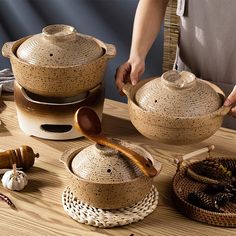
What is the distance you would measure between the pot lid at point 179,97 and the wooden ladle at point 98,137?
147 millimetres

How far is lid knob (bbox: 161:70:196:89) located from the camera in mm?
1574

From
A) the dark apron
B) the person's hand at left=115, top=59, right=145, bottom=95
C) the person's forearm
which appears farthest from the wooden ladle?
the dark apron

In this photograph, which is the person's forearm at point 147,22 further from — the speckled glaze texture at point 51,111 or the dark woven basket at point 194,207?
the dark woven basket at point 194,207

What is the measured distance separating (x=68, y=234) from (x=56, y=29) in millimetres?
659

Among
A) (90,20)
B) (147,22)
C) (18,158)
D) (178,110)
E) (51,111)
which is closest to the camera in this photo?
(178,110)

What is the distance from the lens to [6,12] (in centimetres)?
350

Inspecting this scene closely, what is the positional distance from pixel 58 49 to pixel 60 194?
43 cm

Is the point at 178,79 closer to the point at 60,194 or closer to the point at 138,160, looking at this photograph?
the point at 138,160

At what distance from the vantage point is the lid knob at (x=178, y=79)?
1.57 metres

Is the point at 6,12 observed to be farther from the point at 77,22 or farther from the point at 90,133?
the point at 90,133

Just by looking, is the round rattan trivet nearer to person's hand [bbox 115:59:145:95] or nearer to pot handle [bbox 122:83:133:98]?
pot handle [bbox 122:83:133:98]

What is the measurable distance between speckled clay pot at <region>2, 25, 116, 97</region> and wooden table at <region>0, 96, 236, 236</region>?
0.57ft

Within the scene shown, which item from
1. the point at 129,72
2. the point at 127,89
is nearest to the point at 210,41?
the point at 129,72

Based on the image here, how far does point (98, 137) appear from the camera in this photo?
1.51 meters
